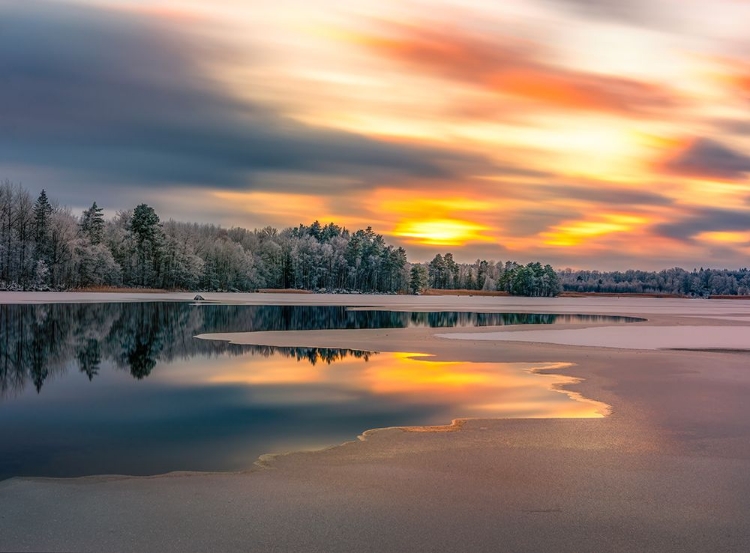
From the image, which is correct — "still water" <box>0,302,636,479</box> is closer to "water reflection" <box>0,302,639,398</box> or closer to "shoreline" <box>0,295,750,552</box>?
"water reflection" <box>0,302,639,398</box>

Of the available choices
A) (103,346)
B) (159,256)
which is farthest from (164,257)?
(103,346)

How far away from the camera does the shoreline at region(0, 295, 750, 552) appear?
6613mm

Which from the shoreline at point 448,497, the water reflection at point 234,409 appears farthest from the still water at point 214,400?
the shoreline at point 448,497

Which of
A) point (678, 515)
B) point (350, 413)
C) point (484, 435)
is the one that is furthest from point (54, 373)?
A: point (678, 515)

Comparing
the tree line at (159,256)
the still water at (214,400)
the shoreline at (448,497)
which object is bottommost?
the still water at (214,400)

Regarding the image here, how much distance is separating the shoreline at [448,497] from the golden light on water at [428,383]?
1371 mm

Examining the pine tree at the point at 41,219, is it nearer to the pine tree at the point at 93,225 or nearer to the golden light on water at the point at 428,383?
the pine tree at the point at 93,225

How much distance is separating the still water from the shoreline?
3.64ft

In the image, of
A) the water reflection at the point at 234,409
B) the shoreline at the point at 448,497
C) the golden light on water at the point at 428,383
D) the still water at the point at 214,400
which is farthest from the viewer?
the golden light on water at the point at 428,383

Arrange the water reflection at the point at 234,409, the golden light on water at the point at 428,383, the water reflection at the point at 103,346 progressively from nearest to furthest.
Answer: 1. the water reflection at the point at 234,409
2. the golden light on water at the point at 428,383
3. the water reflection at the point at 103,346

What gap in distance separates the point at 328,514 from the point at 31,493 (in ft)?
12.4

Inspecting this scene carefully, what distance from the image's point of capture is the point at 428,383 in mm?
17562

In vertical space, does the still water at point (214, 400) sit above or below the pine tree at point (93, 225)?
below

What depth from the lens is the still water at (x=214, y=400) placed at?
1027 cm
